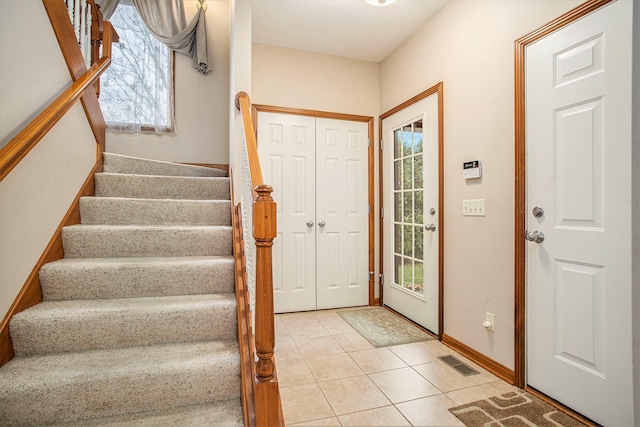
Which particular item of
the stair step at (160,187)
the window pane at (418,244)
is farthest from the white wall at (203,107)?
the window pane at (418,244)

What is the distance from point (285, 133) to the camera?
312 cm

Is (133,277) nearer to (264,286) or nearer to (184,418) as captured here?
(184,418)

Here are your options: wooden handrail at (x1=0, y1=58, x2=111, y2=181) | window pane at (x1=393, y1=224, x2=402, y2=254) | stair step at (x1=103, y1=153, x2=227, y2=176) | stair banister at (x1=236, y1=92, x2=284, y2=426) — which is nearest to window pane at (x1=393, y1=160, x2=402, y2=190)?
window pane at (x1=393, y1=224, x2=402, y2=254)

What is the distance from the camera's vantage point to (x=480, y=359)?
6.89 feet

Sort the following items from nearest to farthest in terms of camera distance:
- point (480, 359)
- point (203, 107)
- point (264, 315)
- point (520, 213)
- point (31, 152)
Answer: point (264, 315) → point (31, 152) → point (520, 213) → point (480, 359) → point (203, 107)

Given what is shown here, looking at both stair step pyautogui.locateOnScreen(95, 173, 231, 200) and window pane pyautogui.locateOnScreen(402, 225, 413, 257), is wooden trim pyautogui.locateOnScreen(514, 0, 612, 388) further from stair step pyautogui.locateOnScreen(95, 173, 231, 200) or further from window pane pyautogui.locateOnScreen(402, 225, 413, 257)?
stair step pyautogui.locateOnScreen(95, 173, 231, 200)

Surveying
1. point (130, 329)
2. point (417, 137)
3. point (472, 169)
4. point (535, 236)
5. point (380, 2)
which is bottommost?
point (130, 329)

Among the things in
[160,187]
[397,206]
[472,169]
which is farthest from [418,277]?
[160,187]

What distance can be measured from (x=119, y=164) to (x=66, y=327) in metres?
1.43

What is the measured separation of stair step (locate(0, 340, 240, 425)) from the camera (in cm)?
123

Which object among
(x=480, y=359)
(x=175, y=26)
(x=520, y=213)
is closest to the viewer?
(x=520, y=213)

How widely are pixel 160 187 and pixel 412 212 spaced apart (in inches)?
82.5

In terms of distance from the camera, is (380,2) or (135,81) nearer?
(380,2)

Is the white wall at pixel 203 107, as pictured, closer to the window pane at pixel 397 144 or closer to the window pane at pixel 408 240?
the window pane at pixel 397 144
